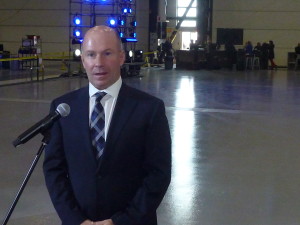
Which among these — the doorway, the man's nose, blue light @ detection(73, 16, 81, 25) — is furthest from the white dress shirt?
the doorway

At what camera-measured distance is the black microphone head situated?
2420 millimetres

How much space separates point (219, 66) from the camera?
29.2 m

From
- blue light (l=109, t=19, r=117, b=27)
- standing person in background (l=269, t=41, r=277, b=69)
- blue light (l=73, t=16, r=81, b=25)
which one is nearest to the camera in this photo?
blue light (l=109, t=19, r=117, b=27)

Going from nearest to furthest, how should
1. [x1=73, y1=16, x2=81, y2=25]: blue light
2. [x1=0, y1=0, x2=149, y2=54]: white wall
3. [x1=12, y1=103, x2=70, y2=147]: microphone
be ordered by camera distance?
[x1=12, y1=103, x2=70, y2=147]: microphone
[x1=73, y1=16, x2=81, y2=25]: blue light
[x1=0, y1=0, x2=149, y2=54]: white wall

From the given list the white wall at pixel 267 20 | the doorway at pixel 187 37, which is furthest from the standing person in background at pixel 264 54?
the doorway at pixel 187 37

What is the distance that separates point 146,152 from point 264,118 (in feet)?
30.7

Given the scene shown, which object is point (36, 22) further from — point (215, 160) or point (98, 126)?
point (98, 126)

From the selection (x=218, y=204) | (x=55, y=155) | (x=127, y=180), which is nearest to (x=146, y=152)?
(x=127, y=180)

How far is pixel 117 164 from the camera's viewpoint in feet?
8.23

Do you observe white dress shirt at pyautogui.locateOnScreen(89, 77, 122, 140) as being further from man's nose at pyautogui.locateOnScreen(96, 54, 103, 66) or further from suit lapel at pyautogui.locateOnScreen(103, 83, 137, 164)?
man's nose at pyautogui.locateOnScreen(96, 54, 103, 66)

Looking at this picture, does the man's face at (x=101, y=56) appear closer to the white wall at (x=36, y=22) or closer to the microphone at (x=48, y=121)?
the microphone at (x=48, y=121)

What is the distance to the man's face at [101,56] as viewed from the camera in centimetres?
245

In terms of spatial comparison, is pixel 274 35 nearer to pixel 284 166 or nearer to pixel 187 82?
pixel 187 82

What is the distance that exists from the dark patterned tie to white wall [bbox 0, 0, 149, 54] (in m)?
31.2
